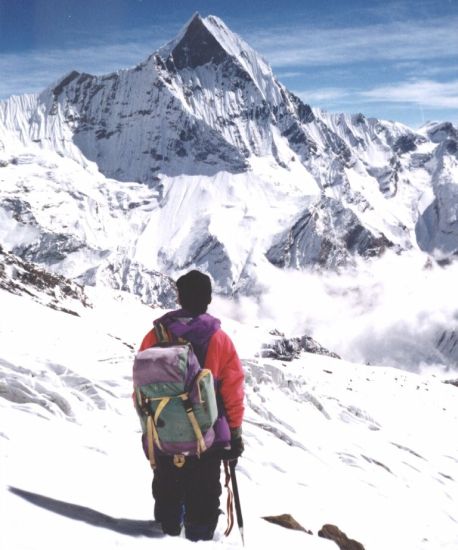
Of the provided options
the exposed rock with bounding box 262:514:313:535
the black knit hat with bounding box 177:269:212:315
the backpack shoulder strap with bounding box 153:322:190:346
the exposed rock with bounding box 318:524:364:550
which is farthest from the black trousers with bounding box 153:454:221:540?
the exposed rock with bounding box 318:524:364:550

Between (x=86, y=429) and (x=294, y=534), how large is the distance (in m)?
4.50

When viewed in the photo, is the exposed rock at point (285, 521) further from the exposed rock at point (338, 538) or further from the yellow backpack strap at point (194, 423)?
the yellow backpack strap at point (194, 423)

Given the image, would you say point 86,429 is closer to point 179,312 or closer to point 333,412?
point 179,312

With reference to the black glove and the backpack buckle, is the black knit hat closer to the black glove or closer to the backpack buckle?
the black glove

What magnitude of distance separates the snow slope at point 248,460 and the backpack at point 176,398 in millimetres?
1086

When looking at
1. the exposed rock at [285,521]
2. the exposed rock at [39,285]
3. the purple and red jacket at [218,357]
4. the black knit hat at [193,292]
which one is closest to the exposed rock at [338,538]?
the exposed rock at [285,521]

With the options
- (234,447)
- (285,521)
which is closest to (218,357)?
(234,447)

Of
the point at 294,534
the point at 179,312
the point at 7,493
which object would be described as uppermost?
the point at 179,312

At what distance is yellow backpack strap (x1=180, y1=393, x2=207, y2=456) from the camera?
6363mm

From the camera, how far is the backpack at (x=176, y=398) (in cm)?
633

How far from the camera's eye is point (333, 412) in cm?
1856

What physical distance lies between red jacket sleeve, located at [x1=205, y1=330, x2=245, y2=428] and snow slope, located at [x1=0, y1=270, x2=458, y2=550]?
143 centimetres

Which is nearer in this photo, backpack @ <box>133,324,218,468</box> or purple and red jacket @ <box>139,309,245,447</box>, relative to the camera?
backpack @ <box>133,324,218,468</box>

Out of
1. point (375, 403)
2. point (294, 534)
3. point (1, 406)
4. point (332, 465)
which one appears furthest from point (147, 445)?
point (375, 403)
